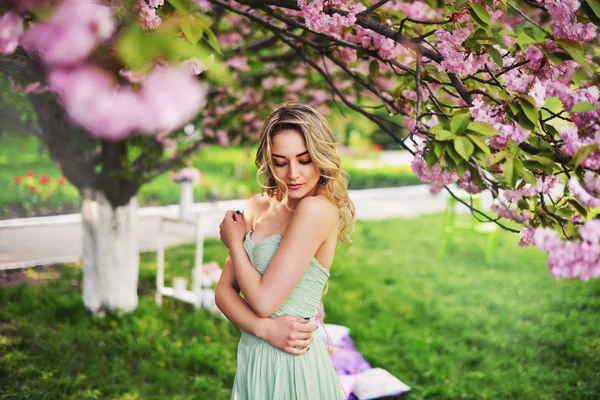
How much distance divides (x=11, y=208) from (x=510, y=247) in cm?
789

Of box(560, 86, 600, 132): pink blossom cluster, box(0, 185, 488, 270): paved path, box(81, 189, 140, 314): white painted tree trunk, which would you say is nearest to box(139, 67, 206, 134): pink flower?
box(560, 86, 600, 132): pink blossom cluster

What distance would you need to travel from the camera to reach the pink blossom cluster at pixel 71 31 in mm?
766

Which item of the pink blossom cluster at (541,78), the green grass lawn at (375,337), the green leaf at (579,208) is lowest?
the green grass lawn at (375,337)

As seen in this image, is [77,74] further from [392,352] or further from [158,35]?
[392,352]

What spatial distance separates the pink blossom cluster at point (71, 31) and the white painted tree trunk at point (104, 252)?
12.7 ft

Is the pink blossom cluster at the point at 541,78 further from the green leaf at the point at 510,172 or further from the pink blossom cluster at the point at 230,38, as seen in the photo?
the pink blossom cluster at the point at 230,38

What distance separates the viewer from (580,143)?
1471 millimetres

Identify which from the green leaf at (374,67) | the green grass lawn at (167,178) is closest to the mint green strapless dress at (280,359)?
the green leaf at (374,67)

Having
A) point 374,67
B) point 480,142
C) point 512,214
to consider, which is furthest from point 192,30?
point 374,67

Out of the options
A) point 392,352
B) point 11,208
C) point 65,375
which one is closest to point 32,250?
point 11,208

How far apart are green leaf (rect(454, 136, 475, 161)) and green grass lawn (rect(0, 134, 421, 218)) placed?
3.71 metres

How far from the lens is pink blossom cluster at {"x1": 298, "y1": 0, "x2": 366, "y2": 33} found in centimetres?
200

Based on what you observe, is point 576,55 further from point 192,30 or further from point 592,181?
point 192,30

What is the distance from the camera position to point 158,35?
29.0 inches
